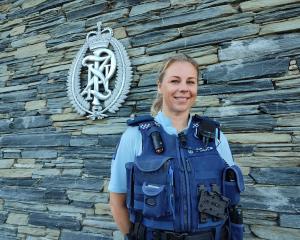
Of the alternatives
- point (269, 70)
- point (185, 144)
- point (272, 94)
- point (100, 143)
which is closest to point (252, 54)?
point (269, 70)

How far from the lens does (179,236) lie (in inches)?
60.1

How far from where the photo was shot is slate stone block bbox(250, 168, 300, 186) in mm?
2275

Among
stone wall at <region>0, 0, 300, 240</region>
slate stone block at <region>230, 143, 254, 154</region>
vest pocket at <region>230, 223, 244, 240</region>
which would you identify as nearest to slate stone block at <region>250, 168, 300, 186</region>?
stone wall at <region>0, 0, 300, 240</region>

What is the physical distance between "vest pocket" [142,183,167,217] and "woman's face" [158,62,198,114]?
1.33 feet

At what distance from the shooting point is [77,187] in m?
3.16

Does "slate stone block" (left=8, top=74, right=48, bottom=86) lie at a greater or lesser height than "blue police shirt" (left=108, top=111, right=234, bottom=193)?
greater

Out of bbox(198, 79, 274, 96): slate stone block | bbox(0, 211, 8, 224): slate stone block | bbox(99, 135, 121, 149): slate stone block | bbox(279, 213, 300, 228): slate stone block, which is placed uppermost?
bbox(198, 79, 274, 96): slate stone block

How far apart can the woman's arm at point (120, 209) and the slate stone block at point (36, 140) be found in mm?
1608

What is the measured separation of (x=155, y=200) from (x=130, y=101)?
1561 mm

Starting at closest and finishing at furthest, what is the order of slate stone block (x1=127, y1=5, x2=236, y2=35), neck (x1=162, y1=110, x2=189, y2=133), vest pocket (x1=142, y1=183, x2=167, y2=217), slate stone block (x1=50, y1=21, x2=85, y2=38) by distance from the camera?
vest pocket (x1=142, y1=183, x2=167, y2=217), neck (x1=162, y1=110, x2=189, y2=133), slate stone block (x1=127, y1=5, x2=236, y2=35), slate stone block (x1=50, y1=21, x2=85, y2=38)

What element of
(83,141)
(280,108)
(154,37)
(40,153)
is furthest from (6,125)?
(280,108)

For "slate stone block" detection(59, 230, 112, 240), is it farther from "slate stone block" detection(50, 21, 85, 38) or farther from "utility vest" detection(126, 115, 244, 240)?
"slate stone block" detection(50, 21, 85, 38)

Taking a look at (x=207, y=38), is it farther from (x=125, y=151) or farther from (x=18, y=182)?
(x=18, y=182)

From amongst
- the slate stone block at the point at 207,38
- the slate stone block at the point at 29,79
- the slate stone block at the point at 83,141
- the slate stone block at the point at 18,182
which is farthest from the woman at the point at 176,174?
the slate stone block at the point at 29,79
